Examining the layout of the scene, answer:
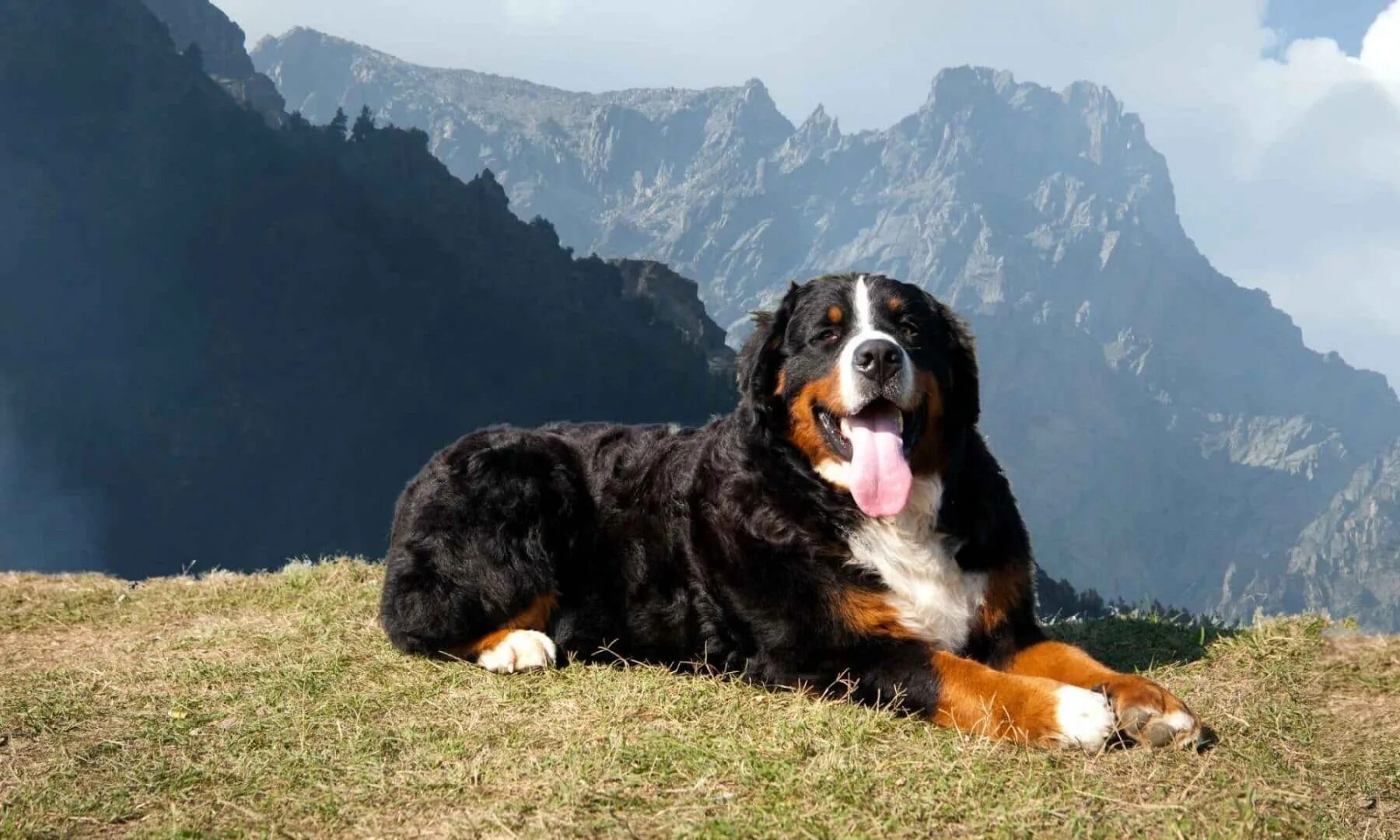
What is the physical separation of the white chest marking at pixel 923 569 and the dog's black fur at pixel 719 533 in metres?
0.07

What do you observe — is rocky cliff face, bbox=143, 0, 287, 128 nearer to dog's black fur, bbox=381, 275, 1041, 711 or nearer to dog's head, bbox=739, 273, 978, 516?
dog's black fur, bbox=381, 275, 1041, 711

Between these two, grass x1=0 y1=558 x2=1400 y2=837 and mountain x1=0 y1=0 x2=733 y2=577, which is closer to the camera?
grass x1=0 y1=558 x2=1400 y2=837

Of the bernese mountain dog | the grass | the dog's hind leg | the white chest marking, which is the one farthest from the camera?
the dog's hind leg

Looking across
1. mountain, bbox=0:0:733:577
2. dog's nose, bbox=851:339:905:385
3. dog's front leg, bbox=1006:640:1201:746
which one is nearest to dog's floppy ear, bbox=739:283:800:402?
dog's nose, bbox=851:339:905:385

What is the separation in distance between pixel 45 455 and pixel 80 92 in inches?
1172

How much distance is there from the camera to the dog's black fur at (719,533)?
5.02 meters

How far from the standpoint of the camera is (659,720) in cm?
461

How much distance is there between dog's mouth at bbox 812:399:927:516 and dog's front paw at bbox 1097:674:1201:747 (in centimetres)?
122

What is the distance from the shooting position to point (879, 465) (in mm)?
4891

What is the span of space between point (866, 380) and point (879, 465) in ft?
1.32

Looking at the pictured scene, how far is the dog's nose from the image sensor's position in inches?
188

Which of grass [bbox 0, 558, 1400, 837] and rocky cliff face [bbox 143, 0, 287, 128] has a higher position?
rocky cliff face [bbox 143, 0, 287, 128]

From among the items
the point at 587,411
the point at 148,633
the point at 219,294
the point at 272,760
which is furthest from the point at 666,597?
the point at 219,294

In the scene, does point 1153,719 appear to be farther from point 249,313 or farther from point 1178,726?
point 249,313
